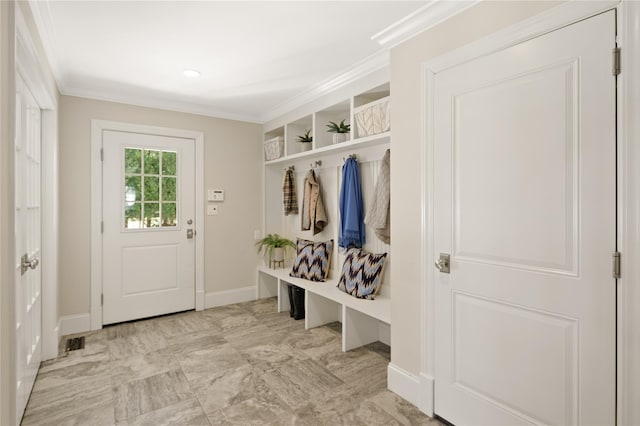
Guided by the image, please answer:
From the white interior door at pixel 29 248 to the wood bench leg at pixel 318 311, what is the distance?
2.09 m

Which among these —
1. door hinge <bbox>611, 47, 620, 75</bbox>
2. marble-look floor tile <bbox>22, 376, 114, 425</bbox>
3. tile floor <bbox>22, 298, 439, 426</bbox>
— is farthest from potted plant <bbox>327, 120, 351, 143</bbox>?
marble-look floor tile <bbox>22, 376, 114, 425</bbox>

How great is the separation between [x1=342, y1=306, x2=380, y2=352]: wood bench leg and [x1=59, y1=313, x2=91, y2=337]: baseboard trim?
253 centimetres

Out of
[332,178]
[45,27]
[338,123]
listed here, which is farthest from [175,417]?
[338,123]

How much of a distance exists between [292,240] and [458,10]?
9.96ft

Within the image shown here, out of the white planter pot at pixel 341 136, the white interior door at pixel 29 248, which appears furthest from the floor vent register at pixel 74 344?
the white planter pot at pixel 341 136

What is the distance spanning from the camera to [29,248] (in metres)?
2.28

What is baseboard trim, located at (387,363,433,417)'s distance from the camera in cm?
197

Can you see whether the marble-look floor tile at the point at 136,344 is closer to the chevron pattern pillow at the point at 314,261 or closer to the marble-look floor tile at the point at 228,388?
the marble-look floor tile at the point at 228,388

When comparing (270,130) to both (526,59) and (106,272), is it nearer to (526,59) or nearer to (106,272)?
(106,272)

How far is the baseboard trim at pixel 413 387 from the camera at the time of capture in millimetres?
1966

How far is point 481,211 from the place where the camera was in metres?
1.72

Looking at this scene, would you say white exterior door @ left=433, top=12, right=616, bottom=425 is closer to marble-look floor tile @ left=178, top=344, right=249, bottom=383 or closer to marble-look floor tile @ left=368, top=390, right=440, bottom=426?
marble-look floor tile @ left=368, top=390, right=440, bottom=426

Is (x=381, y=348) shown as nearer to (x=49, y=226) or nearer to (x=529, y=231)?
(x=529, y=231)

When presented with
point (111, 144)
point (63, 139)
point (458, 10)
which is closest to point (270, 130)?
A: point (111, 144)
